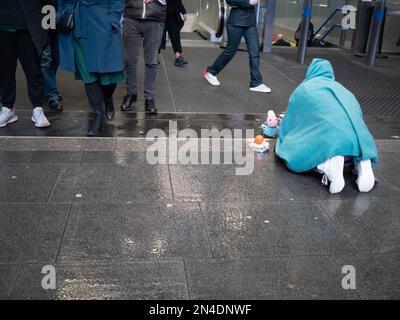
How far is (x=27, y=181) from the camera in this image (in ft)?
12.8

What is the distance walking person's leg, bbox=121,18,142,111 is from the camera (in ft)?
17.5

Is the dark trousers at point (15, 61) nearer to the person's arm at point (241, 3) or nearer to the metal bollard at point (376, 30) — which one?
the person's arm at point (241, 3)

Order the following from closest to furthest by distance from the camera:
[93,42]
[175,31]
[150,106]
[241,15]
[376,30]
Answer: [93,42] < [150,106] < [241,15] < [175,31] < [376,30]

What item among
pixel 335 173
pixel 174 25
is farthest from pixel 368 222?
pixel 174 25

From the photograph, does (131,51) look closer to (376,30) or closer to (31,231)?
(31,231)

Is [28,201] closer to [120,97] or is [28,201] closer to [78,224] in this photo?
[78,224]

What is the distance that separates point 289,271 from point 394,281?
563 mm

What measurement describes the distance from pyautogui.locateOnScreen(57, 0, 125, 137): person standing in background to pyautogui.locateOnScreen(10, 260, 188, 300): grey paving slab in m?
2.32

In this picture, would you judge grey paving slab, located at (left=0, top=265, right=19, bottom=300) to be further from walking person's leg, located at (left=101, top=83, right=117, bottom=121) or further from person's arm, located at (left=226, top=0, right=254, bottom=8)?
person's arm, located at (left=226, top=0, right=254, bottom=8)

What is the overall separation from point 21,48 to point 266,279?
10.8 feet

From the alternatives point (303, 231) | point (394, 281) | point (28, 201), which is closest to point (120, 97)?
point (28, 201)

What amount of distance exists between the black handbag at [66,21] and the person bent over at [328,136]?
2061 millimetres

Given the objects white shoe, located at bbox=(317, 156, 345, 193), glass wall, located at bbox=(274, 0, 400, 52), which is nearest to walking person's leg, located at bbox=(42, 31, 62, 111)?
white shoe, located at bbox=(317, 156, 345, 193)

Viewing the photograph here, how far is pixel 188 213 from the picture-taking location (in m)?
3.50
